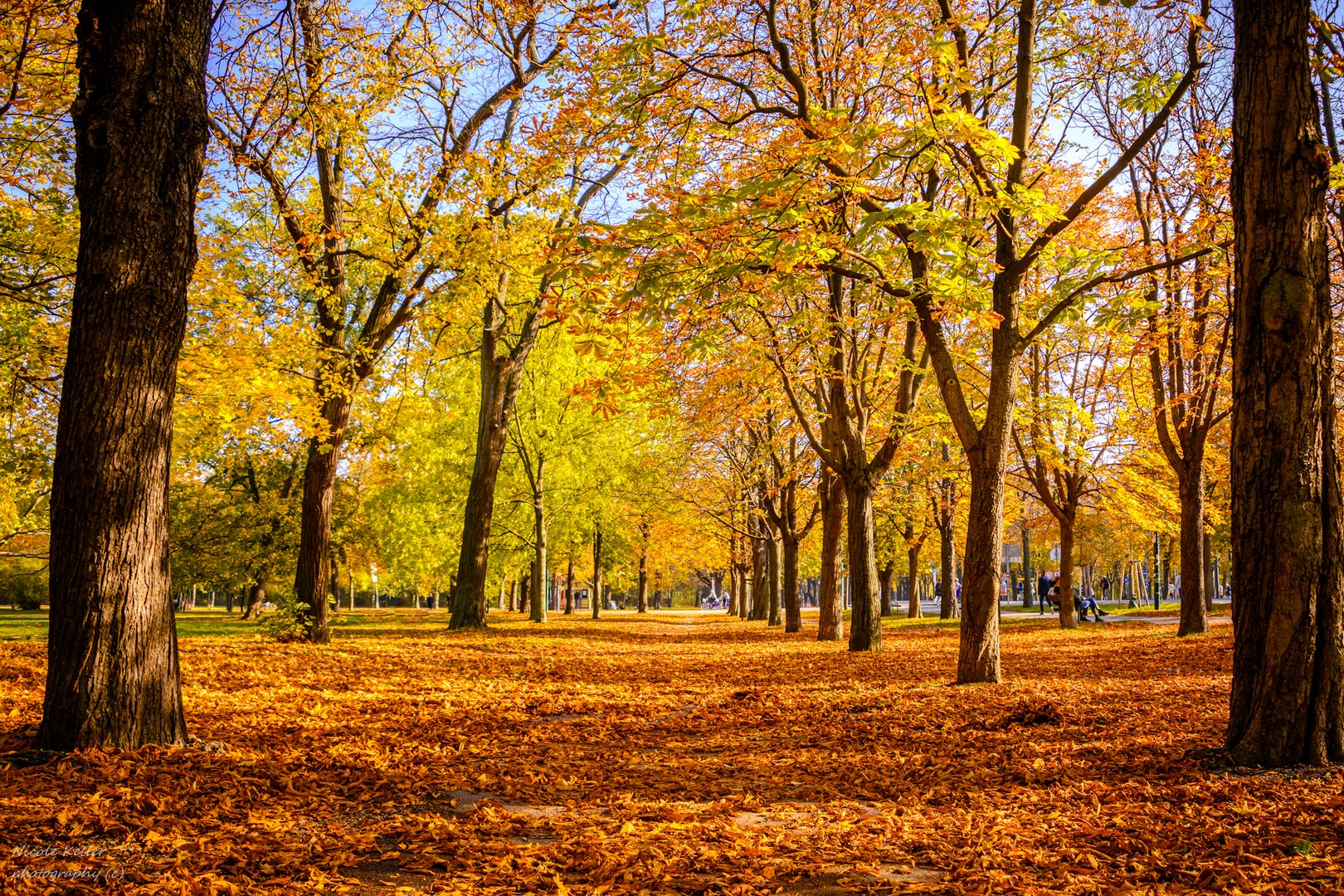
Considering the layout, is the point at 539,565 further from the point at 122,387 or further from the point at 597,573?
the point at 122,387

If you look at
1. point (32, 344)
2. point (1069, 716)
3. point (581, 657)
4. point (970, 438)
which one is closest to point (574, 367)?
point (581, 657)

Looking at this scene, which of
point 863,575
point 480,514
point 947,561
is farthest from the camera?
point 947,561

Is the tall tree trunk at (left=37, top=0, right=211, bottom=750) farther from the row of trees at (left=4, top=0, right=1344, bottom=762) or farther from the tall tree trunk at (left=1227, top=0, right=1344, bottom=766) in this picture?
the tall tree trunk at (left=1227, top=0, right=1344, bottom=766)

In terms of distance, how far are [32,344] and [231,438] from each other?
40.4 feet

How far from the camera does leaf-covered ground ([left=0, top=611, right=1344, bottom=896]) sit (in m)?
2.99

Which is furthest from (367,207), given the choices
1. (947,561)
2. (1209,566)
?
(1209,566)

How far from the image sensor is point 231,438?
22.2 meters

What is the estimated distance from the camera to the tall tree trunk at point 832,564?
16266 millimetres

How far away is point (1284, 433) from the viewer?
14.4 ft

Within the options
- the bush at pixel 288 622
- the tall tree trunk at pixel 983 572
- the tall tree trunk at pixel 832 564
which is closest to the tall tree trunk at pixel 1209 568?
the tall tree trunk at pixel 832 564

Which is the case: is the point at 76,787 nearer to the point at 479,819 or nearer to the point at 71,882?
the point at 71,882

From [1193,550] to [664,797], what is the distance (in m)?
15.5

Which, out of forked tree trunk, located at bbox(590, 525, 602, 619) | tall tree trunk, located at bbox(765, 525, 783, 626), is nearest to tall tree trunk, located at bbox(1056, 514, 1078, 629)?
tall tree trunk, located at bbox(765, 525, 783, 626)

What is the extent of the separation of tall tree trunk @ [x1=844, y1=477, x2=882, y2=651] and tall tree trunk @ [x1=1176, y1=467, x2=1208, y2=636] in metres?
6.89
